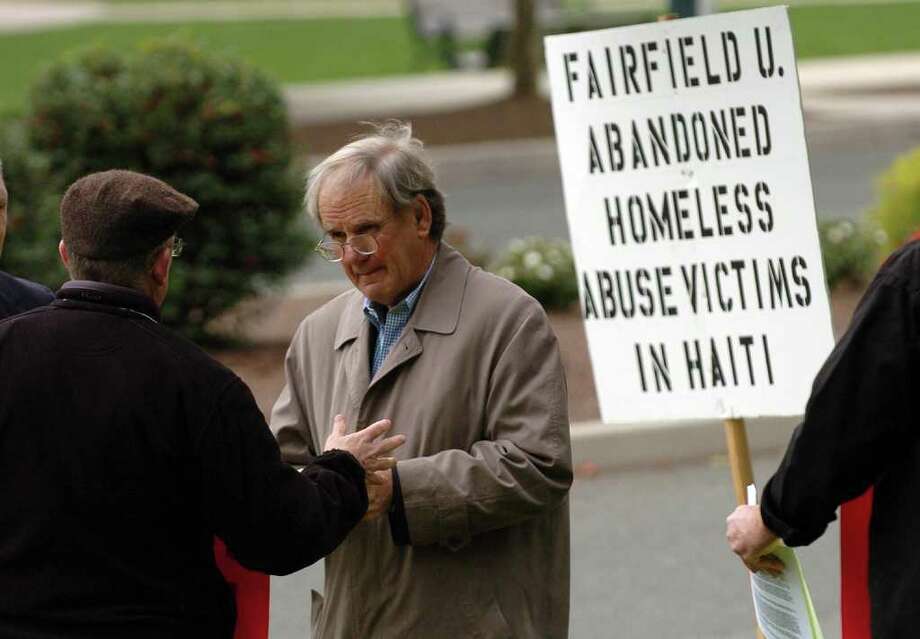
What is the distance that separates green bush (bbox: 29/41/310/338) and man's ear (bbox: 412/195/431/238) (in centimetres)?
580

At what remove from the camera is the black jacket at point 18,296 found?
13.2 feet

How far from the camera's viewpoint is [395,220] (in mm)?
3736

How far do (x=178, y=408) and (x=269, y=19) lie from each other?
33167mm

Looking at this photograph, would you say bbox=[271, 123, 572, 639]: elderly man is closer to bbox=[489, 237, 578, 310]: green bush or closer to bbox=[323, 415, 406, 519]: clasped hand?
bbox=[323, 415, 406, 519]: clasped hand

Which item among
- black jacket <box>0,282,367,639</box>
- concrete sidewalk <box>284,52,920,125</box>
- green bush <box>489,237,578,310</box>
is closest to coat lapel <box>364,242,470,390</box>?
black jacket <box>0,282,367,639</box>

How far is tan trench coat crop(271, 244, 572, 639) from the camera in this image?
362 centimetres

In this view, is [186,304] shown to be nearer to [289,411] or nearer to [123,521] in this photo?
[289,411]

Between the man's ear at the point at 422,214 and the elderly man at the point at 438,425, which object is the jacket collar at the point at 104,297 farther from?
the man's ear at the point at 422,214

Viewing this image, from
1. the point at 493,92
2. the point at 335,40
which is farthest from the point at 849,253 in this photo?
the point at 335,40

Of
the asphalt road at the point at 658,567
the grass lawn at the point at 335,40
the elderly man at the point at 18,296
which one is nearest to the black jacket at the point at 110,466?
the elderly man at the point at 18,296

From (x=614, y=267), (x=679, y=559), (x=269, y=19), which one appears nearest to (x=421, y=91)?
(x=269, y=19)

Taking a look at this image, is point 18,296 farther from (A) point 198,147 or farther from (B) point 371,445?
(A) point 198,147

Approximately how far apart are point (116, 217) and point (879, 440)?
54.8 inches

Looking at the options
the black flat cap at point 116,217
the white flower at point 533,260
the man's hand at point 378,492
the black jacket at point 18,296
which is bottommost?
the white flower at point 533,260
